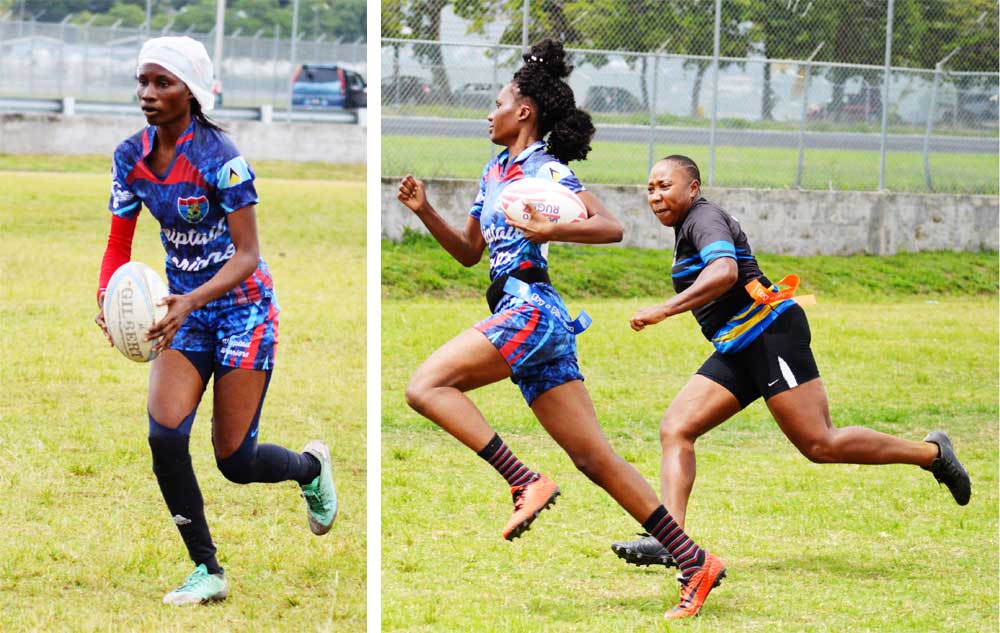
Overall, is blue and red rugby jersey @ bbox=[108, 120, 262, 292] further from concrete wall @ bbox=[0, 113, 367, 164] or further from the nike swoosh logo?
concrete wall @ bbox=[0, 113, 367, 164]

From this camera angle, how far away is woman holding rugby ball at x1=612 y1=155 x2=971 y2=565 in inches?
249

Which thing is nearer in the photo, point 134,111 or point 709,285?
point 709,285

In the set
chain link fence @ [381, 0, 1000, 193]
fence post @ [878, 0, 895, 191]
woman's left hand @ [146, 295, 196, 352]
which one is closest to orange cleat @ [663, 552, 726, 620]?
woman's left hand @ [146, 295, 196, 352]

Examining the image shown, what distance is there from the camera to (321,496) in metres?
6.64

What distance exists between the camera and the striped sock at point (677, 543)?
Answer: 5.68 meters

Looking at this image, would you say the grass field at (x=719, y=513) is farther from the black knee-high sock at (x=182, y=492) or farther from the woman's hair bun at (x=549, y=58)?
the woman's hair bun at (x=549, y=58)

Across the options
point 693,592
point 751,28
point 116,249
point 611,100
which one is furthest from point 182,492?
point 751,28

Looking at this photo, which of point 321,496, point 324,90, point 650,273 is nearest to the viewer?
point 321,496

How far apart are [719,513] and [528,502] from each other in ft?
9.38

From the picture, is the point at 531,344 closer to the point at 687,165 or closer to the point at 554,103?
the point at 554,103

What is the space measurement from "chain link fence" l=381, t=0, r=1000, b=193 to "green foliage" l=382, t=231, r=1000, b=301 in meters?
0.93

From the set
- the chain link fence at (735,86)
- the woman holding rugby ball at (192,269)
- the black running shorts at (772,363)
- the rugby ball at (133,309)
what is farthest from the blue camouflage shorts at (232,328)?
the chain link fence at (735,86)

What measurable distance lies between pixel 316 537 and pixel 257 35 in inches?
1082

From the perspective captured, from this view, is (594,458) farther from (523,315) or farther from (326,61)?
(326,61)
